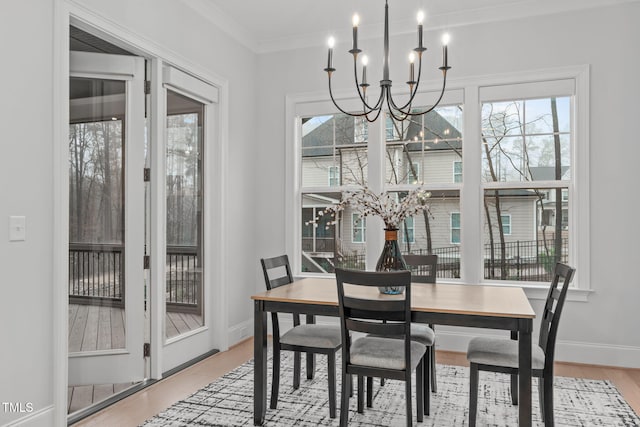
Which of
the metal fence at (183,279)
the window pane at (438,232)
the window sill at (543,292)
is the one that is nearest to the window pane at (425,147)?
the window pane at (438,232)

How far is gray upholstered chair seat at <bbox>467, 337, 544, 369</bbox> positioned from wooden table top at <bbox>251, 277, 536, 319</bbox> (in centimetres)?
27

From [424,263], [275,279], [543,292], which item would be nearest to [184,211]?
[275,279]

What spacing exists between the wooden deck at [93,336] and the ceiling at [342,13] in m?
2.49

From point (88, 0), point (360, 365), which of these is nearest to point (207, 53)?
point (88, 0)

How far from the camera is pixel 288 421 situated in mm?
2812

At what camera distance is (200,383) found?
3457 millimetres

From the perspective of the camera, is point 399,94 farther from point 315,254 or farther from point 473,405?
point 473,405

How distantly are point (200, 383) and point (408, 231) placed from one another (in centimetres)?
228

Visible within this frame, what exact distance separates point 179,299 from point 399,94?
8.93 ft

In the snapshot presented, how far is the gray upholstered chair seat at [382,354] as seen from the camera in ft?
8.14

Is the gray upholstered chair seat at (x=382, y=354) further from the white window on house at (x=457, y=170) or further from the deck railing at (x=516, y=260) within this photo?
the white window on house at (x=457, y=170)

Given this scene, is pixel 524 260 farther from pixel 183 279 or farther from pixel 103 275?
pixel 103 275

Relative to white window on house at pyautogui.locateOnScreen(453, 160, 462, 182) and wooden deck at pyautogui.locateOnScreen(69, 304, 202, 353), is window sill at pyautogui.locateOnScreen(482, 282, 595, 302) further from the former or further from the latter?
wooden deck at pyautogui.locateOnScreen(69, 304, 202, 353)
